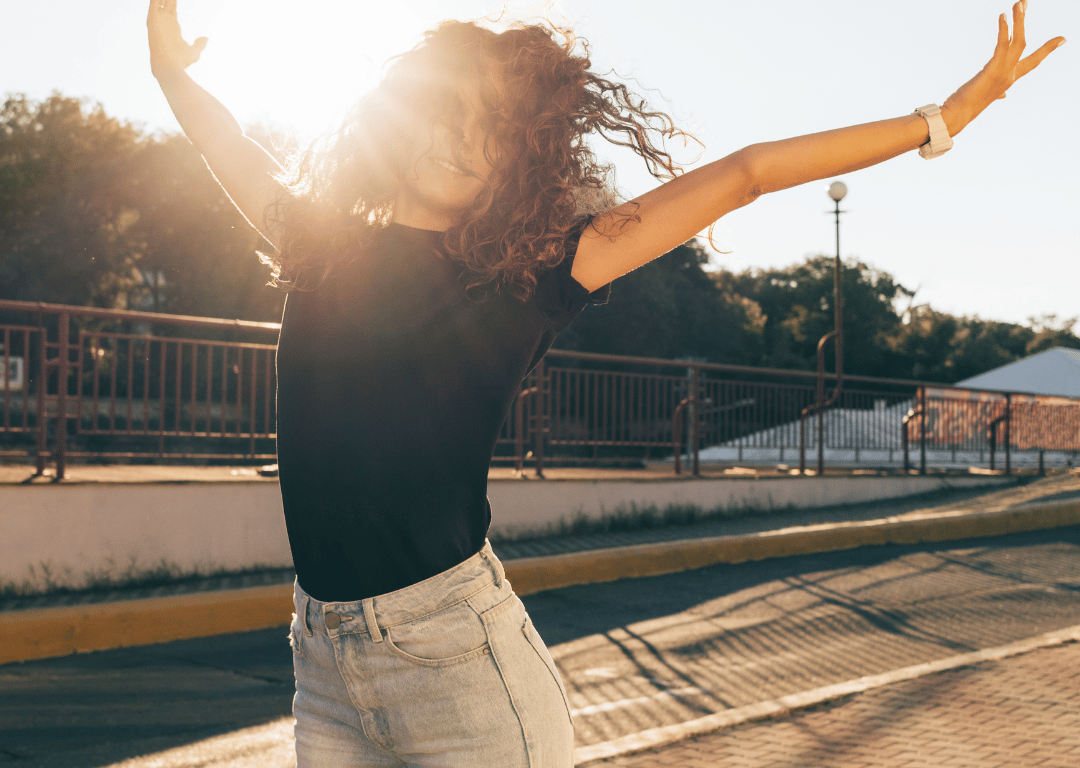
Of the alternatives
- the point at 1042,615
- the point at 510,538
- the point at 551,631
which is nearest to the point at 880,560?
the point at 1042,615

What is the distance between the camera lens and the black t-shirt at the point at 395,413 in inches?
50.6

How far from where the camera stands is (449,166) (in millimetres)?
1438

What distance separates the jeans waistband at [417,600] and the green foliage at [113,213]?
25528 millimetres

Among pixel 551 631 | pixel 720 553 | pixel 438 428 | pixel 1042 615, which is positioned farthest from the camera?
pixel 720 553

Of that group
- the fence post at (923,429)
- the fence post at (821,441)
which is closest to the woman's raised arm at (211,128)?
the fence post at (821,441)

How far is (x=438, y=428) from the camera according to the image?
1290mm

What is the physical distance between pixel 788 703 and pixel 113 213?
87.3ft

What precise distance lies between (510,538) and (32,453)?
406cm

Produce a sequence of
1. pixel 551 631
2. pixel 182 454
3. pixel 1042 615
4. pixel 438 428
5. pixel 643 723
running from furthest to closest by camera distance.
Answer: pixel 182 454 < pixel 1042 615 < pixel 551 631 < pixel 643 723 < pixel 438 428

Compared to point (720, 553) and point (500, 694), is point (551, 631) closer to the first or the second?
point (720, 553)

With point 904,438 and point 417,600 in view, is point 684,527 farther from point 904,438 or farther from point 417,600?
point 417,600

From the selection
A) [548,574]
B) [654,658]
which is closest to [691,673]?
[654,658]

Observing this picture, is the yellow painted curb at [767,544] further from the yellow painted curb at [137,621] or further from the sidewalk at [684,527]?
the yellow painted curb at [137,621]

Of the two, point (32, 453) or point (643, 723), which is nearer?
point (643, 723)
